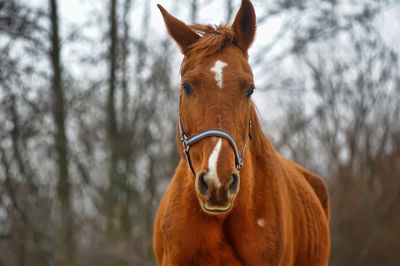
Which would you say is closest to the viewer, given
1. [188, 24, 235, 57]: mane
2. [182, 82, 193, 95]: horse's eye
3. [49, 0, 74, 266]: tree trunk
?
[182, 82, 193, 95]: horse's eye

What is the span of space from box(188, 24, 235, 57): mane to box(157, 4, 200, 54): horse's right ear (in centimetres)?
7

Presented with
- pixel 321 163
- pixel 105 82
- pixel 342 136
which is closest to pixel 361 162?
pixel 342 136

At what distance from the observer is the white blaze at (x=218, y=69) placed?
3021 mm

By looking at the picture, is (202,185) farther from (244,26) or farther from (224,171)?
(244,26)

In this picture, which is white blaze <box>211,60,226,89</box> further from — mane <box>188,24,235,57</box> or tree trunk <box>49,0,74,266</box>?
tree trunk <box>49,0,74,266</box>

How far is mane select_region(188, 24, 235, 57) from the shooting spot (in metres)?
3.28

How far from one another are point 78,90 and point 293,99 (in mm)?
11188

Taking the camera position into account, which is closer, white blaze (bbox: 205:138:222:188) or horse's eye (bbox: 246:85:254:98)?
white blaze (bbox: 205:138:222:188)

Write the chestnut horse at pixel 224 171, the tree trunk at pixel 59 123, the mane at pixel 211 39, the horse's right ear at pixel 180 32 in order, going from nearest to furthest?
the chestnut horse at pixel 224 171 < the mane at pixel 211 39 < the horse's right ear at pixel 180 32 < the tree trunk at pixel 59 123

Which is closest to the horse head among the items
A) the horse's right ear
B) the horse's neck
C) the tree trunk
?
the horse's right ear

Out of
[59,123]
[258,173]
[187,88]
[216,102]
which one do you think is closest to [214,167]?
[216,102]

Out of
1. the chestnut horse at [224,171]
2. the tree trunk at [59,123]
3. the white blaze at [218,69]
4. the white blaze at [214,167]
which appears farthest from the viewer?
the tree trunk at [59,123]

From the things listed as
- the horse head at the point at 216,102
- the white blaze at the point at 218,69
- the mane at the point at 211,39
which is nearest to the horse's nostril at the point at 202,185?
the horse head at the point at 216,102

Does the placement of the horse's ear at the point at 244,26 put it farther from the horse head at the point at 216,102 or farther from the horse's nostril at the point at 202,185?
the horse's nostril at the point at 202,185
